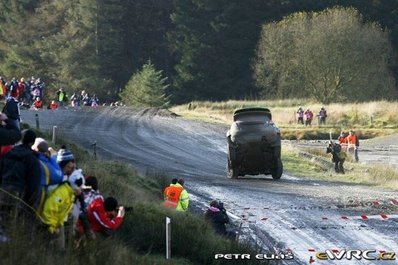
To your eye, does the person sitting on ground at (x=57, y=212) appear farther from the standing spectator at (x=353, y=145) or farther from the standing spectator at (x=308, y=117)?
the standing spectator at (x=308, y=117)

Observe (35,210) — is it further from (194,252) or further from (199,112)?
(199,112)

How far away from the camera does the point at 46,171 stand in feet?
32.6

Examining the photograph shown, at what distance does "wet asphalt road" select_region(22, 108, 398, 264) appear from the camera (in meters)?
17.2

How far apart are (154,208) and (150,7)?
2908 inches

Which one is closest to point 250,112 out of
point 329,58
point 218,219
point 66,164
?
point 218,219

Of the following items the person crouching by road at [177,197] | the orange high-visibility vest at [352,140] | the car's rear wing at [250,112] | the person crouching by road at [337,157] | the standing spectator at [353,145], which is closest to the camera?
the person crouching by road at [177,197]

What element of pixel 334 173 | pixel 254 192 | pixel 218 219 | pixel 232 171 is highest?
pixel 218 219

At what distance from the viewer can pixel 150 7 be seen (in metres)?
87.3

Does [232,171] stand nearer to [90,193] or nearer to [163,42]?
[90,193]

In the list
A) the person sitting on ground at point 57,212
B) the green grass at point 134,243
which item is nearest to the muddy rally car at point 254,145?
the green grass at point 134,243

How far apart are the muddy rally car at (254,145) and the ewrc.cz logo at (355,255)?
11161 mm

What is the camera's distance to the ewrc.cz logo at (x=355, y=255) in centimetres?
1538

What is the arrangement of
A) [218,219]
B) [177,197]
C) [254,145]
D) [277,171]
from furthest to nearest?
[277,171] → [254,145] → [177,197] → [218,219]

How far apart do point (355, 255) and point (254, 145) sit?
11.6 meters
